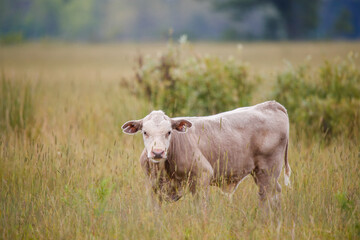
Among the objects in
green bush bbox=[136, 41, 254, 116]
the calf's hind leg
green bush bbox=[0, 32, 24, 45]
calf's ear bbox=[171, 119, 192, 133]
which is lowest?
green bush bbox=[0, 32, 24, 45]

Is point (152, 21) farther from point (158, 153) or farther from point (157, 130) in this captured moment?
point (158, 153)

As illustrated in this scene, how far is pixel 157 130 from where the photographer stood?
411 cm

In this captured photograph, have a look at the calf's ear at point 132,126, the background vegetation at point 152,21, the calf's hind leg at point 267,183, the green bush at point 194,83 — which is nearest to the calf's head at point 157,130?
the calf's ear at point 132,126

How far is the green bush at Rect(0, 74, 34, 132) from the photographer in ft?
23.1

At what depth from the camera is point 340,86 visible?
26.8ft

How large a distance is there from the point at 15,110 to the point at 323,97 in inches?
241

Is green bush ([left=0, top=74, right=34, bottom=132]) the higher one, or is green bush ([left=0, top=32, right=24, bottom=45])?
green bush ([left=0, top=74, right=34, bottom=132])

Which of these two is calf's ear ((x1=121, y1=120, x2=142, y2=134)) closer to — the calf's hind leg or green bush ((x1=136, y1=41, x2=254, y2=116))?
the calf's hind leg

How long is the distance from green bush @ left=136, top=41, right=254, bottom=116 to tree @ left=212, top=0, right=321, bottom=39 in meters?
38.7

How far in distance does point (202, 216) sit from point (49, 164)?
7.12 ft

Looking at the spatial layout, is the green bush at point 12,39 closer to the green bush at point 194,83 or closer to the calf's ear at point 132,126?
the green bush at point 194,83

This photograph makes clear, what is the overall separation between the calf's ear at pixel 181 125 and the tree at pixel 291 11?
4347 cm

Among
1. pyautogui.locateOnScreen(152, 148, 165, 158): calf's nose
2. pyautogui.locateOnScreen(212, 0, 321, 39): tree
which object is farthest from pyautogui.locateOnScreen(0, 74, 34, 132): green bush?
pyautogui.locateOnScreen(212, 0, 321, 39): tree

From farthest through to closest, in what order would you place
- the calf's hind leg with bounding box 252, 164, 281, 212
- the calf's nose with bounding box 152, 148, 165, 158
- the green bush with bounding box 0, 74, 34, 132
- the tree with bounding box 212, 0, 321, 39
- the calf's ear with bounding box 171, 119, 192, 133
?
the tree with bounding box 212, 0, 321, 39 → the green bush with bounding box 0, 74, 34, 132 → the calf's hind leg with bounding box 252, 164, 281, 212 → the calf's ear with bounding box 171, 119, 192, 133 → the calf's nose with bounding box 152, 148, 165, 158
